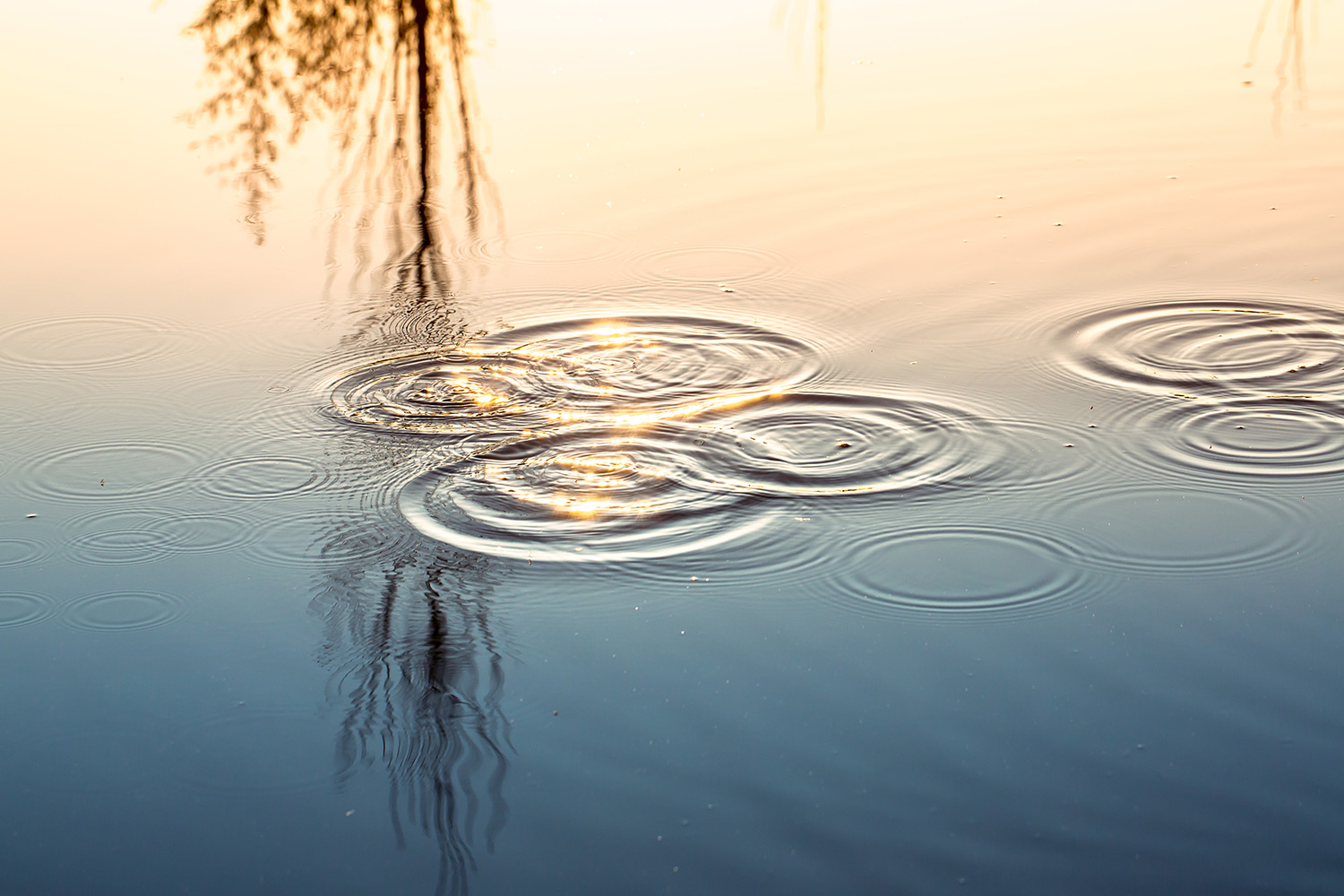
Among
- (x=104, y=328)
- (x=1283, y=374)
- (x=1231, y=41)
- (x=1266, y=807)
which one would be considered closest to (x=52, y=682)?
(x=104, y=328)

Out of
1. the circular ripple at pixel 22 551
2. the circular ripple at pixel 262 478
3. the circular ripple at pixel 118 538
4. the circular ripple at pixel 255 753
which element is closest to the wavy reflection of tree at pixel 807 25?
the circular ripple at pixel 262 478

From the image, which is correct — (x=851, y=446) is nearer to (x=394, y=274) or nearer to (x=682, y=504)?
(x=682, y=504)

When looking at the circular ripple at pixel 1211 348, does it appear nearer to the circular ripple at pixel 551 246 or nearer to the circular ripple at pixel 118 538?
the circular ripple at pixel 551 246

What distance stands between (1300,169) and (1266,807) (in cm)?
432

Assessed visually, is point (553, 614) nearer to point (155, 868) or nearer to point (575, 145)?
point (155, 868)

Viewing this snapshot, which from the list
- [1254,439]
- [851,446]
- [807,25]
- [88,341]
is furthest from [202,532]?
[807,25]

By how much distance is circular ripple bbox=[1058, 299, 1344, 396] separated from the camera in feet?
13.8

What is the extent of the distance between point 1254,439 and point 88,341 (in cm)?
384

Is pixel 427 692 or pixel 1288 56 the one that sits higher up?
pixel 1288 56

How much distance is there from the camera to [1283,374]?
13.8 feet

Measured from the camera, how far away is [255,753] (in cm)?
274

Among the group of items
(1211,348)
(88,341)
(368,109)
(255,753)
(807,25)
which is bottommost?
(255,753)

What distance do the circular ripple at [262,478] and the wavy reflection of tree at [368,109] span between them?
3.41 ft

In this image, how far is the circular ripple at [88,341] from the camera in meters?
4.50
